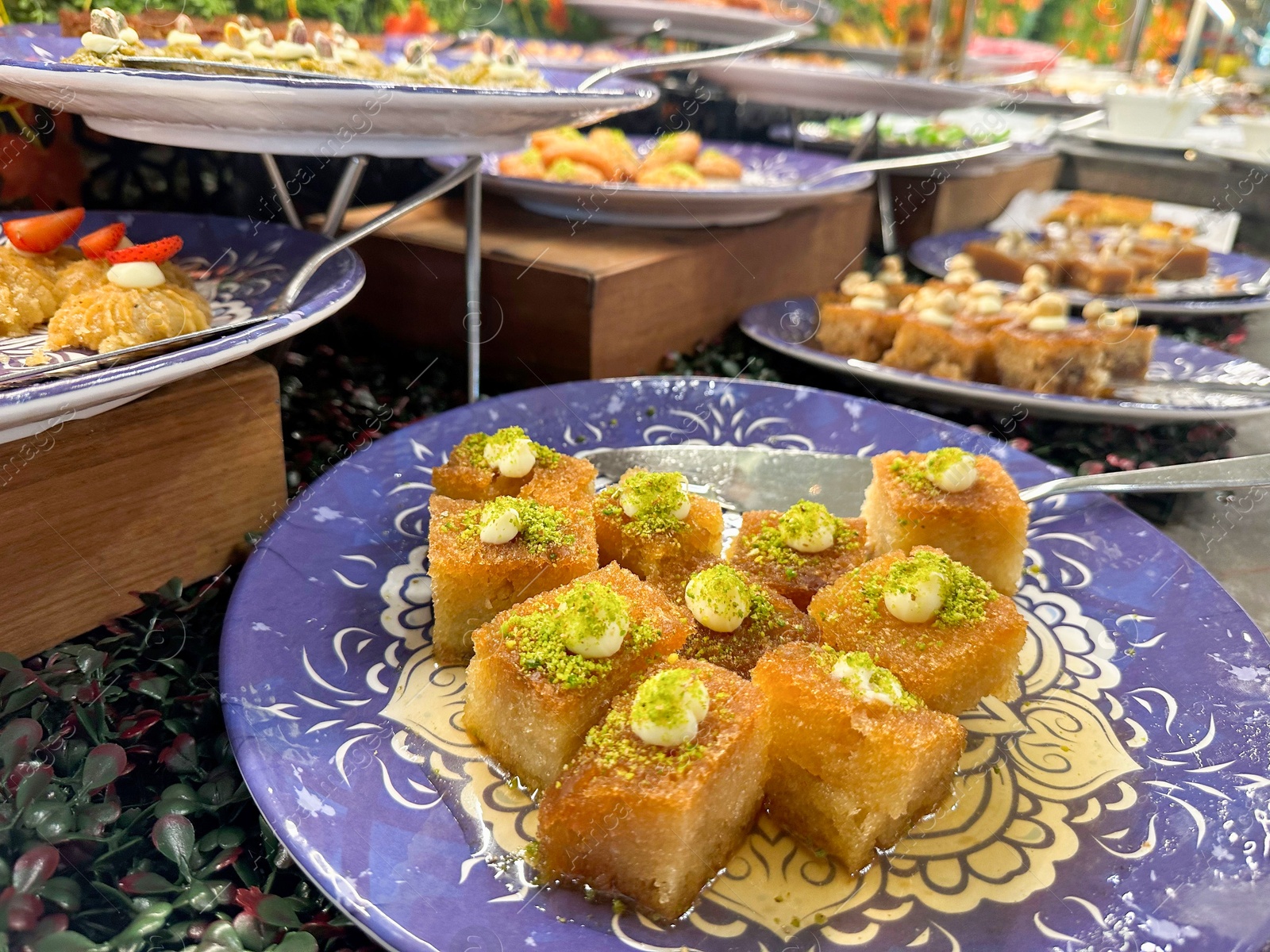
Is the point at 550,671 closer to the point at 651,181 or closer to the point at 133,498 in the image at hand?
the point at 133,498

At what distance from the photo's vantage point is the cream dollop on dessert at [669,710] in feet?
2.85

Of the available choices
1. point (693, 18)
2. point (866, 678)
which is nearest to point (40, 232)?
point (866, 678)

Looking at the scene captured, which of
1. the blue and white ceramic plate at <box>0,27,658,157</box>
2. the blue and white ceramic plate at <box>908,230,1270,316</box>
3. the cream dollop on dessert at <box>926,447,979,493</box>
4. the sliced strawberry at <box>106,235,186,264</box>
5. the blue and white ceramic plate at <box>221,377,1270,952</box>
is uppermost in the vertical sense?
the blue and white ceramic plate at <box>0,27,658,157</box>

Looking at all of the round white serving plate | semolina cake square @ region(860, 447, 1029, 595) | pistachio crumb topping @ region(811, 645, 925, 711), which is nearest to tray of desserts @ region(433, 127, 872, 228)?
the round white serving plate

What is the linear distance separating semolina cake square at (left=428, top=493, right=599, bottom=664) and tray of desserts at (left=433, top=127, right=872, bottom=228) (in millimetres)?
1043

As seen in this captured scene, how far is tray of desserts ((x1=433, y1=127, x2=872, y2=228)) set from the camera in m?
2.01

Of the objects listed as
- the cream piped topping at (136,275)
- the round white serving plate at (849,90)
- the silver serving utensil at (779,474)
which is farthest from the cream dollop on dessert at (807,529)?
the round white serving plate at (849,90)

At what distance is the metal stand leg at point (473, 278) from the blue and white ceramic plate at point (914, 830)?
36 centimetres

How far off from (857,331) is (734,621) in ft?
4.11

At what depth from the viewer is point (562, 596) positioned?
104cm

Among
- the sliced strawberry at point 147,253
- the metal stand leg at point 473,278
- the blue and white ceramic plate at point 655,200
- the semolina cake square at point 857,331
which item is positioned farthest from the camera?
the semolina cake square at point 857,331

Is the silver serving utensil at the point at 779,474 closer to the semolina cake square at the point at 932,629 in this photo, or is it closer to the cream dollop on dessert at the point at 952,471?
the cream dollop on dessert at the point at 952,471

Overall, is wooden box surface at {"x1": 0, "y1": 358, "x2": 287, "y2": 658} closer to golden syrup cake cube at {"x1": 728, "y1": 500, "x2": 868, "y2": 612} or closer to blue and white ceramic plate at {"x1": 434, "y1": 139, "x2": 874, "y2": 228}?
golden syrup cake cube at {"x1": 728, "y1": 500, "x2": 868, "y2": 612}

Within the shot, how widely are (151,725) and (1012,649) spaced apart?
3.23 ft
